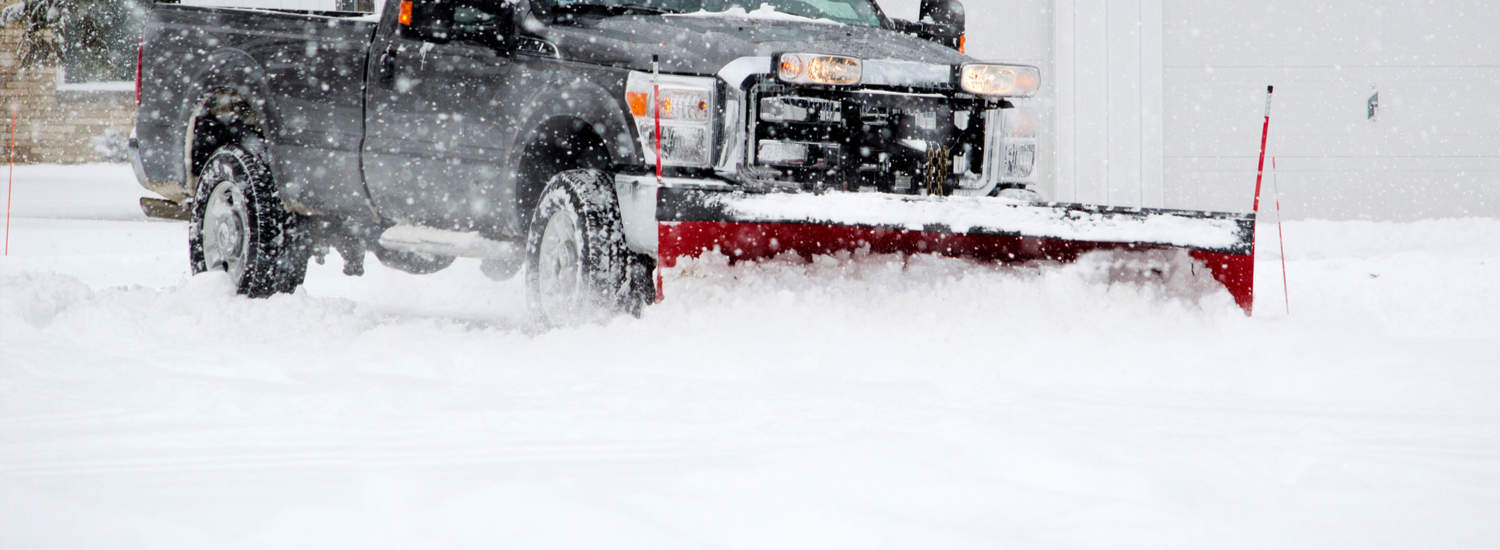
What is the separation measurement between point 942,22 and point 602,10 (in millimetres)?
1611

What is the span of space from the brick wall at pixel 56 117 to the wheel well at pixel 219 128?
12.2 metres

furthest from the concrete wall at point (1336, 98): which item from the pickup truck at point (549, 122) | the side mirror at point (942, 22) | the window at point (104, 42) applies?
the window at point (104, 42)

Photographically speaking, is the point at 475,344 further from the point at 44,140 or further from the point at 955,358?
the point at 44,140

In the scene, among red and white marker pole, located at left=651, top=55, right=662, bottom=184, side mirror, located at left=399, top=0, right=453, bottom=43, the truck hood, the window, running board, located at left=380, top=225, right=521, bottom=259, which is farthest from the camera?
the window

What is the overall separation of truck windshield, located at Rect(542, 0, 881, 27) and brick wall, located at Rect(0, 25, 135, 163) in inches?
567

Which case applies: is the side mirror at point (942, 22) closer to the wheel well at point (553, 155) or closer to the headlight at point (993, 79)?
the headlight at point (993, 79)

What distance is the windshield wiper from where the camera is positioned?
19.4 ft

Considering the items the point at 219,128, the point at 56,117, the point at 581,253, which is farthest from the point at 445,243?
the point at 56,117

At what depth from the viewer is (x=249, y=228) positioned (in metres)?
7.06

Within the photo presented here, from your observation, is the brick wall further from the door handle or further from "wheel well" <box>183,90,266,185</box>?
the door handle

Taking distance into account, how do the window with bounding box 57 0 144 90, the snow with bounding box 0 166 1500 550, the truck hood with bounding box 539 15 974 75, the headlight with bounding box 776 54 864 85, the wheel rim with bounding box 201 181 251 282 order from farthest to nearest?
the window with bounding box 57 0 144 90 < the wheel rim with bounding box 201 181 251 282 < the truck hood with bounding box 539 15 974 75 < the headlight with bounding box 776 54 864 85 < the snow with bounding box 0 166 1500 550

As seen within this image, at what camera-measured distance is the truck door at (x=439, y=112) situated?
590 cm

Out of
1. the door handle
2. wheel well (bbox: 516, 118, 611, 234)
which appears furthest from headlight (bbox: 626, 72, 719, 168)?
the door handle

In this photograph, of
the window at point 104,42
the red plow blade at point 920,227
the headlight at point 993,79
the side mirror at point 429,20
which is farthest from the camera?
the window at point 104,42
